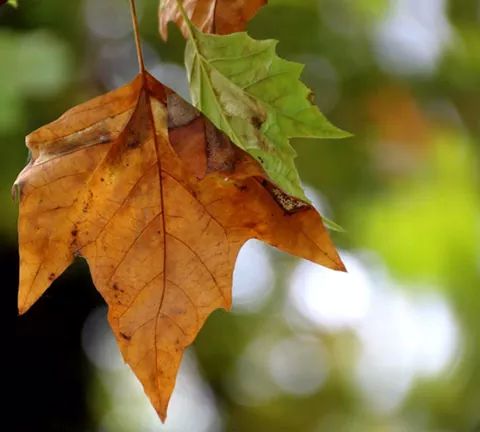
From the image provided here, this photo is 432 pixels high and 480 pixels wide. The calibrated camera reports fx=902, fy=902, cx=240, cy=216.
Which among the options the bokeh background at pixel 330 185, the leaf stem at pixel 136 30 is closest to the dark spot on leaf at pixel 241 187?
the leaf stem at pixel 136 30

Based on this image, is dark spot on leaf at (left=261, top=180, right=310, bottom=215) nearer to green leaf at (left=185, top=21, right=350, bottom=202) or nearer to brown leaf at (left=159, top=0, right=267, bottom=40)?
green leaf at (left=185, top=21, right=350, bottom=202)

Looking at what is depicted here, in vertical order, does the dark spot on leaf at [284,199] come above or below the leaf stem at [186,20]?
below

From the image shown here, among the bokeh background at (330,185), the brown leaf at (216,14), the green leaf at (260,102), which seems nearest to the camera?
the green leaf at (260,102)

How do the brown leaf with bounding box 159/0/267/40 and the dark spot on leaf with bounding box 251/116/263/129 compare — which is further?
the brown leaf with bounding box 159/0/267/40

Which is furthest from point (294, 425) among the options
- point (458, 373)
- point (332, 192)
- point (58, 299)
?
point (58, 299)

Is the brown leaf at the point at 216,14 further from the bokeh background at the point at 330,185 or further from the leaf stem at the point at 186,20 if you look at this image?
the bokeh background at the point at 330,185

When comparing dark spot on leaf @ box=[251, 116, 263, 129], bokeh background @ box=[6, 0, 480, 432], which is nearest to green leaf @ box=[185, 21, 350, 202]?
dark spot on leaf @ box=[251, 116, 263, 129]
